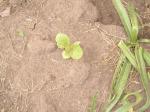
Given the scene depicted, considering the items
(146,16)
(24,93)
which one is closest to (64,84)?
(24,93)

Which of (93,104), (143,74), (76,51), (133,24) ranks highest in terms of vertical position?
(133,24)

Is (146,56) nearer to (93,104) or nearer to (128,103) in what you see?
(128,103)

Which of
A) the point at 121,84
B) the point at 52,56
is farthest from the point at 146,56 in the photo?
the point at 52,56

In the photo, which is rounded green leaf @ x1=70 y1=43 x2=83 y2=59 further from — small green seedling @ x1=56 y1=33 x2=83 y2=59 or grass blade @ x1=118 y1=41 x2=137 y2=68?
grass blade @ x1=118 y1=41 x2=137 y2=68

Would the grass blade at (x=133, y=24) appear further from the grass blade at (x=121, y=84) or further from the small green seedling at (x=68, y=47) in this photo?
the small green seedling at (x=68, y=47)

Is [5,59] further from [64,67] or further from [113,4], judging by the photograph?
[113,4]
